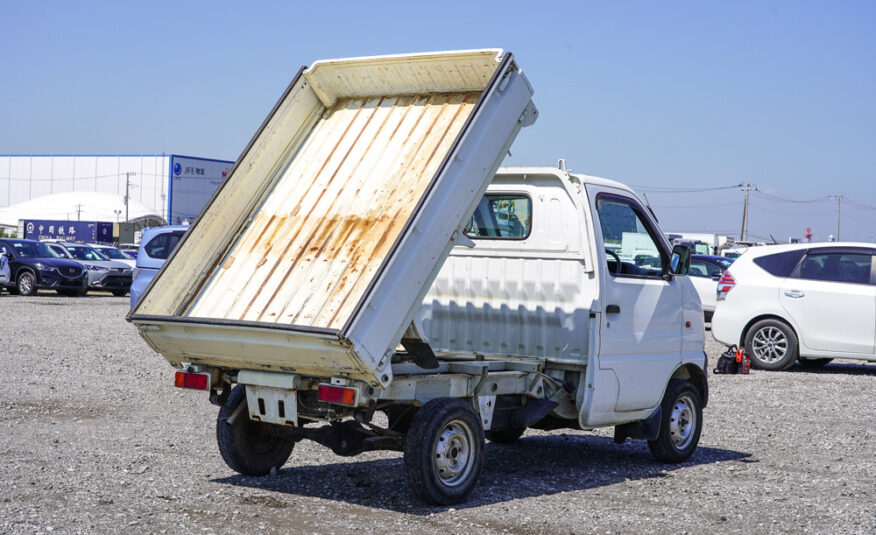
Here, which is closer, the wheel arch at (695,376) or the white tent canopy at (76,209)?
the wheel arch at (695,376)

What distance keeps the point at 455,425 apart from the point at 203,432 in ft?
10.8

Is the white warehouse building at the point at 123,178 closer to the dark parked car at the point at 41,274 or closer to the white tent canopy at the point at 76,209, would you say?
the white tent canopy at the point at 76,209

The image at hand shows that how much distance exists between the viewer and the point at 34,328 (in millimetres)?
18297

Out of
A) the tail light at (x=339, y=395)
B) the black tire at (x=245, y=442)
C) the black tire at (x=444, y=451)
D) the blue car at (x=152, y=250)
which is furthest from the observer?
the blue car at (x=152, y=250)

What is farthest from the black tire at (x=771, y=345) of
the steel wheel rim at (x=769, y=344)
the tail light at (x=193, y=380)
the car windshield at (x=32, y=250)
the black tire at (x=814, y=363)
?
the car windshield at (x=32, y=250)

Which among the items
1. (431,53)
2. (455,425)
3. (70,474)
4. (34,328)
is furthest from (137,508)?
(34,328)

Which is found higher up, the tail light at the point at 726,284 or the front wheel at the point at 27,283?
the tail light at the point at 726,284

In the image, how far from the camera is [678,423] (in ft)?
27.9

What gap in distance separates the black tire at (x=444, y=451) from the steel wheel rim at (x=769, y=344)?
9710 millimetres

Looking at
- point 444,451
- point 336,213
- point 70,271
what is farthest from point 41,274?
point 444,451

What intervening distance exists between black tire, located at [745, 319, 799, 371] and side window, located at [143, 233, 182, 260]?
953cm

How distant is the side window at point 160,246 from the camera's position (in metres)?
17.2

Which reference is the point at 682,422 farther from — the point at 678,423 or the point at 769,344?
the point at 769,344

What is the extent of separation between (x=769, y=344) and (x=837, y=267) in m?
1.49
